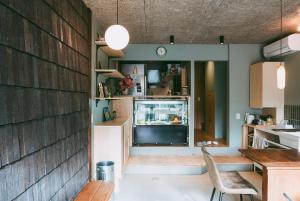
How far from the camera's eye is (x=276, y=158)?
316 cm

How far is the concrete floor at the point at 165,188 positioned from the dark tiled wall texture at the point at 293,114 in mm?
1963

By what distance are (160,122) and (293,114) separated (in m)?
2.64

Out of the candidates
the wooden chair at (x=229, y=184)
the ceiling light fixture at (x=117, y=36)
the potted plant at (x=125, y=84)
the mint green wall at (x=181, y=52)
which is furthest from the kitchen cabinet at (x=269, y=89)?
the ceiling light fixture at (x=117, y=36)

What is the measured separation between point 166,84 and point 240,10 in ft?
13.7

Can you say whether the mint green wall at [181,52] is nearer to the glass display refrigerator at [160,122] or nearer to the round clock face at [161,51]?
the round clock face at [161,51]

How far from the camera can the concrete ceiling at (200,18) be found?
12.5ft

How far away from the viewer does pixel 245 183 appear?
10.8 ft

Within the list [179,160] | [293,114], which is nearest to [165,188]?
[179,160]

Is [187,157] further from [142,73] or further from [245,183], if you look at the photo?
[245,183]

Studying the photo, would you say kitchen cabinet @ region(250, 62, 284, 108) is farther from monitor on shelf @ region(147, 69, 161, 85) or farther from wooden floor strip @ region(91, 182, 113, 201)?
wooden floor strip @ region(91, 182, 113, 201)

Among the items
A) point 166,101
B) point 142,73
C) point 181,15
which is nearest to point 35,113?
point 181,15

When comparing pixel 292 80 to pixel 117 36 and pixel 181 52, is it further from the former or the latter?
pixel 117 36

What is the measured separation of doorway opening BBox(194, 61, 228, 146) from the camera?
812 cm

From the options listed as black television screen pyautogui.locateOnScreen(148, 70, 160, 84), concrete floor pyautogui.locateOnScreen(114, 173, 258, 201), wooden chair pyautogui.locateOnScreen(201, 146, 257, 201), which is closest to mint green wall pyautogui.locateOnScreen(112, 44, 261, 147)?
black television screen pyautogui.locateOnScreen(148, 70, 160, 84)
